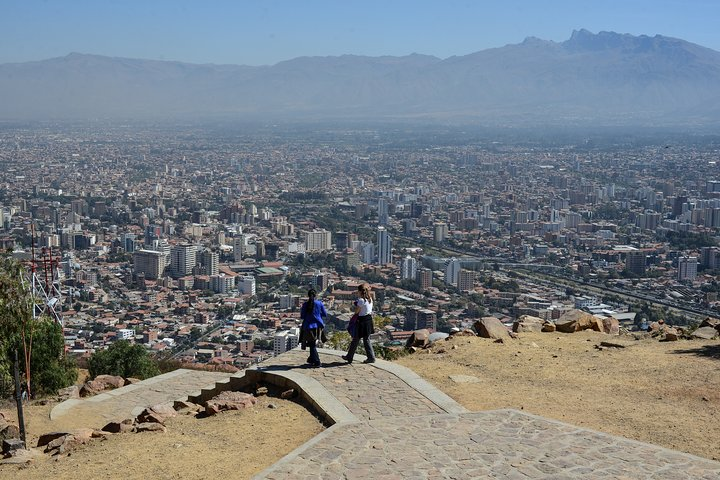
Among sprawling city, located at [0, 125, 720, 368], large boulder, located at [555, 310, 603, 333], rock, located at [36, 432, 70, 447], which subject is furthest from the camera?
sprawling city, located at [0, 125, 720, 368]

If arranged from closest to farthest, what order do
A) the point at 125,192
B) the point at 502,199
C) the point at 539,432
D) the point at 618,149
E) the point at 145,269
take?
the point at 539,432 → the point at 145,269 → the point at 502,199 → the point at 125,192 → the point at 618,149

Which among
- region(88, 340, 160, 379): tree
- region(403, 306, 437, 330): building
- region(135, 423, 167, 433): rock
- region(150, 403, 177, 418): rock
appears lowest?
region(403, 306, 437, 330): building

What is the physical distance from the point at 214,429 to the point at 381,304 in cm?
1904

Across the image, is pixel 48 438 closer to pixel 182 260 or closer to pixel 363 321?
pixel 363 321

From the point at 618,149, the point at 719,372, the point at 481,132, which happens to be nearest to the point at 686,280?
the point at 719,372

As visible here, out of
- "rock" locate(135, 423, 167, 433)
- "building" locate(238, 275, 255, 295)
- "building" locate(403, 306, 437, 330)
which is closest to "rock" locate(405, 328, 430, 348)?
"rock" locate(135, 423, 167, 433)

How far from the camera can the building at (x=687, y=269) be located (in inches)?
1196

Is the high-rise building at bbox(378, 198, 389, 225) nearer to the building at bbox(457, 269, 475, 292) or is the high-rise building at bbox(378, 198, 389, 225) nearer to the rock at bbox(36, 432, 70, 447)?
the building at bbox(457, 269, 475, 292)

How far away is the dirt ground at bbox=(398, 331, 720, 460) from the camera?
716 centimetres

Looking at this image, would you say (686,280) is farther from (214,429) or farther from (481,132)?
(481,132)

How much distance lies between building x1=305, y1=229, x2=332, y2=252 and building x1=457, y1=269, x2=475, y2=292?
28.6ft

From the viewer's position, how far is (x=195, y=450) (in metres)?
6.85

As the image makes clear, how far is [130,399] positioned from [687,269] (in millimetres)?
24114

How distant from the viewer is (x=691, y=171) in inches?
2391
